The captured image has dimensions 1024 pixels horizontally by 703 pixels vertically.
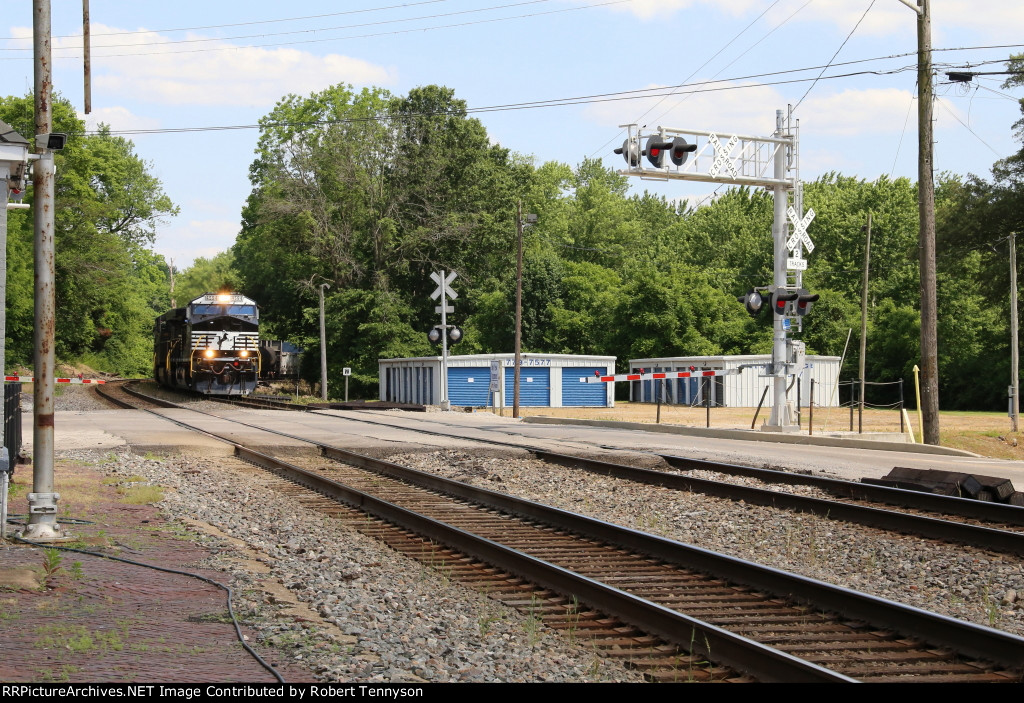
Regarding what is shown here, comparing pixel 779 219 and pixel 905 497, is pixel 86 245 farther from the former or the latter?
pixel 905 497

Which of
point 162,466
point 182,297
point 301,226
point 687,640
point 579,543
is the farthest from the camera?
point 182,297

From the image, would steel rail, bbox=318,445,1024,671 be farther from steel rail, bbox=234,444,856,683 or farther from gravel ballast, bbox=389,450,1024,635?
steel rail, bbox=234,444,856,683

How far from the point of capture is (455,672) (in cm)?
617

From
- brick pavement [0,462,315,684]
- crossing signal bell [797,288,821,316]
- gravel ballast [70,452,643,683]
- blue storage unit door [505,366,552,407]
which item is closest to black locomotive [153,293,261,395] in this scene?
blue storage unit door [505,366,552,407]

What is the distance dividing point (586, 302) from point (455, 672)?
228ft

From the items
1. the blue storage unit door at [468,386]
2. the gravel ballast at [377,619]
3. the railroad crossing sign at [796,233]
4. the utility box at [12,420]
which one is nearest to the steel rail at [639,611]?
the gravel ballast at [377,619]

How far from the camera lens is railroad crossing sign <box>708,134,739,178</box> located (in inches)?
1030

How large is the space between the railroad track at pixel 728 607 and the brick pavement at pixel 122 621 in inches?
96.4

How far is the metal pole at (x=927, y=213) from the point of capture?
2409cm

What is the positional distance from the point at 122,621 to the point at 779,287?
2225 centimetres

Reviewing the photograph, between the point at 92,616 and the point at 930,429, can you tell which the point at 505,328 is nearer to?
the point at 930,429

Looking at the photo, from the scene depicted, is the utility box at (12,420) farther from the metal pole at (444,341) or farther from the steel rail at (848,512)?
the metal pole at (444,341)

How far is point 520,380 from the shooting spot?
182 feet
